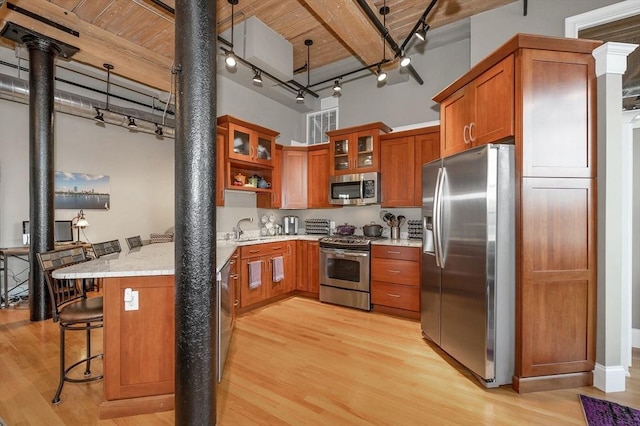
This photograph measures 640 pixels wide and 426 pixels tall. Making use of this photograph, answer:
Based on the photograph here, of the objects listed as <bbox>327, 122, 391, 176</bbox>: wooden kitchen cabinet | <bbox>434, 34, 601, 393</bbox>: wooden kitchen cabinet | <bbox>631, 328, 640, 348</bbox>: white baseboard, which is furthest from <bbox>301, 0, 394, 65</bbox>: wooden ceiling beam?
<bbox>631, 328, 640, 348</bbox>: white baseboard

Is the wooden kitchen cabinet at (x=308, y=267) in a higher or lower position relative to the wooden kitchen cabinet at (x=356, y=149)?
lower

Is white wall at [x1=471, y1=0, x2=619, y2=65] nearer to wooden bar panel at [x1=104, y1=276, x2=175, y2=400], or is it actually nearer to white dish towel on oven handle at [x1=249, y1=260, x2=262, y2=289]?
white dish towel on oven handle at [x1=249, y1=260, x2=262, y2=289]

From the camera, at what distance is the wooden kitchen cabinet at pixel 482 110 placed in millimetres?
2275

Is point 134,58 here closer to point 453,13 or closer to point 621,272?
point 453,13

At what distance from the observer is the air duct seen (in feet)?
12.3

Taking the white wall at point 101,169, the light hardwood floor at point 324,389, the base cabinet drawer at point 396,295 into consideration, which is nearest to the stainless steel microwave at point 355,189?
the base cabinet drawer at point 396,295

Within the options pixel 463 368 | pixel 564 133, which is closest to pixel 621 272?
pixel 564 133

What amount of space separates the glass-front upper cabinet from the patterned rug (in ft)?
14.0

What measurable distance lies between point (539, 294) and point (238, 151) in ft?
12.6

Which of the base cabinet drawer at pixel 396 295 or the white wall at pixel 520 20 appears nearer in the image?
the white wall at pixel 520 20

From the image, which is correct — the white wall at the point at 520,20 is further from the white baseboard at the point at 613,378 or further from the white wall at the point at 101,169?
the white wall at the point at 101,169

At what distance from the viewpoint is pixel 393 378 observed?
7.56 ft

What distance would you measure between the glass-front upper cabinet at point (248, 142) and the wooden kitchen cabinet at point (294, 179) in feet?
1.23

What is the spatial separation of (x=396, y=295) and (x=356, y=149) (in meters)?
2.23
